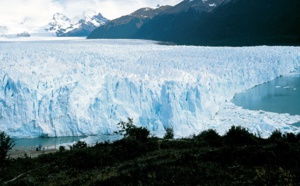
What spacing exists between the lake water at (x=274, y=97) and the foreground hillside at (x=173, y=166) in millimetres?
10554

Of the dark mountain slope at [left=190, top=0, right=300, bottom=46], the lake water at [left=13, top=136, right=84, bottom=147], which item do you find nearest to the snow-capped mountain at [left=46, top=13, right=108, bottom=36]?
the dark mountain slope at [left=190, top=0, right=300, bottom=46]

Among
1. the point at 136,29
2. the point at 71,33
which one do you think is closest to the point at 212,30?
the point at 136,29

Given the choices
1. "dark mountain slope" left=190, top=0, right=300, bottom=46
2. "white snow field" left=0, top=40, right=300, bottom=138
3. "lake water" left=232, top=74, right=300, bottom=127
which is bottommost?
"lake water" left=232, top=74, right=300, bottom=127

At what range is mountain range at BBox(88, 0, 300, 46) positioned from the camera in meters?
54.9

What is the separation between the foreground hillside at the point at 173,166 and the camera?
531cm

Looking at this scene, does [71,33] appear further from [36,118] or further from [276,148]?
[276,148]

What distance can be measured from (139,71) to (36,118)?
7.09 m

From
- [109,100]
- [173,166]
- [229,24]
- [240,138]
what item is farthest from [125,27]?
[173,166]

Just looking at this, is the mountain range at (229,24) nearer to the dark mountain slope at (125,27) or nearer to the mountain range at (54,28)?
the dark mountain slope at (125,27)

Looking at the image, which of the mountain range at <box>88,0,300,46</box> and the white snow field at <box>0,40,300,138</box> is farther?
the mountain range at <box>88,0,300,46</box>

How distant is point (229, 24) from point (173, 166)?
63134mm

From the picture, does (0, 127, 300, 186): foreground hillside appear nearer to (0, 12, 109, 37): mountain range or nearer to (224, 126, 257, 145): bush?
(224, 126, 257, 145): bush

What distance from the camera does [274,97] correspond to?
76.5 feet

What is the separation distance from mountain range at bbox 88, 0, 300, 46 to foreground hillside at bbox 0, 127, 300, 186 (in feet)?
146
